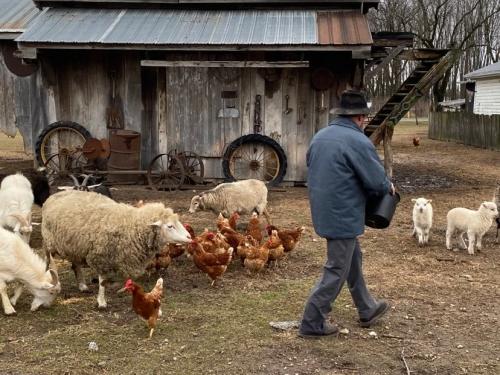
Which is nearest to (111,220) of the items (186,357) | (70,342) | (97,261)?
(97,261)

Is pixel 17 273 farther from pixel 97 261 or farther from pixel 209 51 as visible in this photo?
pixel 209 51

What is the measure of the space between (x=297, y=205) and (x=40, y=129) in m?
7.01

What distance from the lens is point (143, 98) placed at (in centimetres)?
1373

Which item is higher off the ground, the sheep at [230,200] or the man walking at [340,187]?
the man walking at [340,187]

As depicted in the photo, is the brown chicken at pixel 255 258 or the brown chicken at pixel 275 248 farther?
the brown chicken at pixel 275 248

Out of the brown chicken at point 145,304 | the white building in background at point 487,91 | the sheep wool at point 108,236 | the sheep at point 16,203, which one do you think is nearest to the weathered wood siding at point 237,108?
the sheep at point 16,203

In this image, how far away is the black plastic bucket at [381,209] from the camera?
16.9 ft

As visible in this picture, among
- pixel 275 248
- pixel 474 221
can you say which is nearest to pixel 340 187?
pixel 275 248

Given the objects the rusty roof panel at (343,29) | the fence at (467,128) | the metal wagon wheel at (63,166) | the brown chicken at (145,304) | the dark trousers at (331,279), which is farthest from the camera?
the fence at (467,128)

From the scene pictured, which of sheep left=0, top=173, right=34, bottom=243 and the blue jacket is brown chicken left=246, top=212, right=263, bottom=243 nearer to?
the blue jacket

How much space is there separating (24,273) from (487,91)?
31049mm

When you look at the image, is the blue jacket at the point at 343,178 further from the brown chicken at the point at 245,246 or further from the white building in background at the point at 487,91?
the white building in background at the point at 487,91

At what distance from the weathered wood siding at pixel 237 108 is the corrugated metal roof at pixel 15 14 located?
4.82 metres

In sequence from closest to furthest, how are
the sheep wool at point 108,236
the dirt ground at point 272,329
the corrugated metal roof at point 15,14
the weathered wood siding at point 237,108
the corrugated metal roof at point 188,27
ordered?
the dirt ground at point 272,329 → the sheep wool at point 108,236 → the corrugated metal roof at point 188,27 → the weathered wood siding at point 237,108 → the corrugated metal roof at point 15,14
